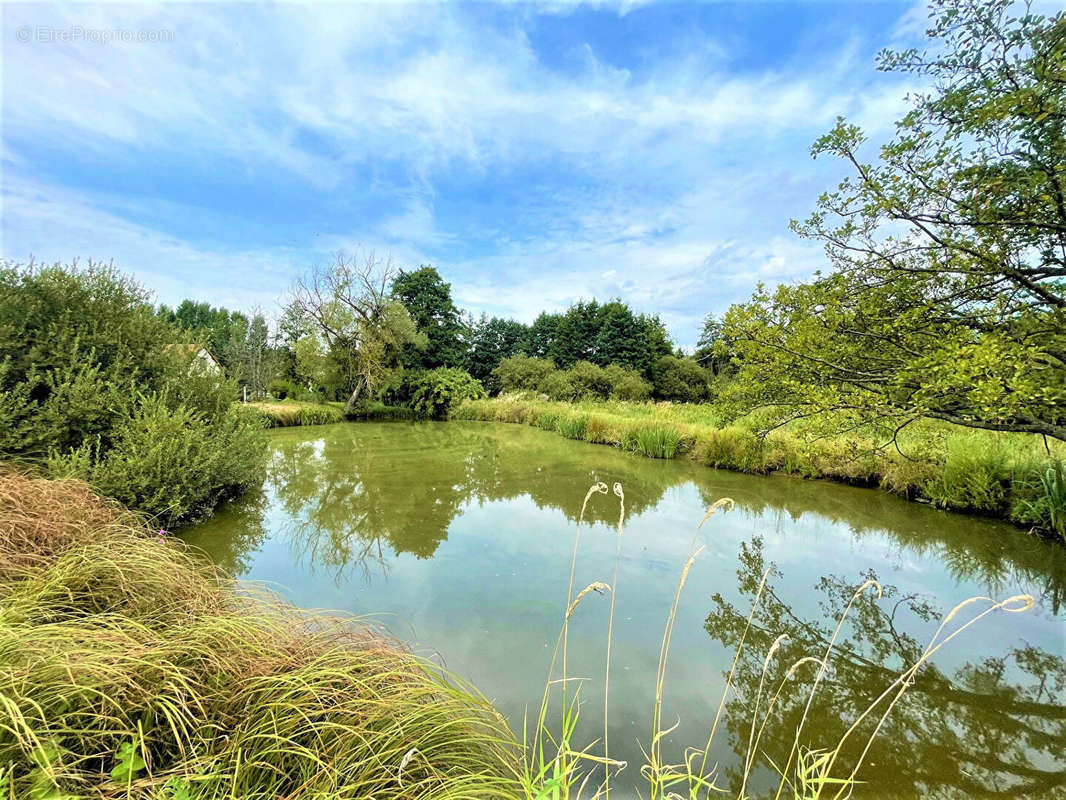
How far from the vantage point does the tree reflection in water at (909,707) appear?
84.4 inches

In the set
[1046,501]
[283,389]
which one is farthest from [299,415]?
[1046,501]

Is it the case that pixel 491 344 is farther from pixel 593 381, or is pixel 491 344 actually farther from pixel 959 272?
pixel 959 272

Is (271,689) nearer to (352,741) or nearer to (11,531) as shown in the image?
(352,741)

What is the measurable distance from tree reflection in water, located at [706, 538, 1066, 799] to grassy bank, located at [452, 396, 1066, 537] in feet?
7.91

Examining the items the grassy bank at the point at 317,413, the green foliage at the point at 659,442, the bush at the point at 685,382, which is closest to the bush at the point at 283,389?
the grassy bank at the point at 317,413

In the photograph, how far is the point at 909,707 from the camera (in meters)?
2.63

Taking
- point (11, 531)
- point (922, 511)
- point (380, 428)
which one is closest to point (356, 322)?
point (380, 428)

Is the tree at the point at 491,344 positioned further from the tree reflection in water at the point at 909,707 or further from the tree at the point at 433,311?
the tree reflection in water at the point at 909,707

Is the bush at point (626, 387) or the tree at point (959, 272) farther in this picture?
the bush at point (626, 387)

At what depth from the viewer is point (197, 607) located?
2.28 meters

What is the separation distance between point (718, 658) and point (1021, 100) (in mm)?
4286

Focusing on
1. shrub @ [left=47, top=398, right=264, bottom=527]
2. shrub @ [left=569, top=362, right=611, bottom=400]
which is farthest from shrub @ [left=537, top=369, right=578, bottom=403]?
shrub @ [left=47, top=398, right=264, bottom=527]

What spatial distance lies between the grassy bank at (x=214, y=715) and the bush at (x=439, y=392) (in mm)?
18387

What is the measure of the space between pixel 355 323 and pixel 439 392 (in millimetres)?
4638
